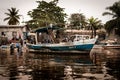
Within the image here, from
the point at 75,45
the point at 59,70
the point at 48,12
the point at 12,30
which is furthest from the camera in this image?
the point at 48,12

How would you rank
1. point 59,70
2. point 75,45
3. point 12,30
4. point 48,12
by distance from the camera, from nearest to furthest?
1. point 59,70
2. point 75,45
3. point 12,30
4. point 48,12

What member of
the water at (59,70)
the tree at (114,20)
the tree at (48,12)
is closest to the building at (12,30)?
the tree at (48,12)

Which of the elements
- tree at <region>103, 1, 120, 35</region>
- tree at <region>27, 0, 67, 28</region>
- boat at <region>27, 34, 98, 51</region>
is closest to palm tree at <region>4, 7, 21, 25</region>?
tree at <region>27, 0, 67, 28</region>

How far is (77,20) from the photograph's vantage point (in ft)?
243

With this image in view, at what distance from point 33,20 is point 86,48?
97.3 feet

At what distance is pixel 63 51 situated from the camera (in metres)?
31.5

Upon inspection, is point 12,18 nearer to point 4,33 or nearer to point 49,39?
point 4,33

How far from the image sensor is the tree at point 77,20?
71.8m

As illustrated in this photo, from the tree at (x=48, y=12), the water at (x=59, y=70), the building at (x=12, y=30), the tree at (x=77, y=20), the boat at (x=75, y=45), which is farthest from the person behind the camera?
the tree at (x=77, y=20)

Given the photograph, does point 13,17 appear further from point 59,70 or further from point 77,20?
point 59,70

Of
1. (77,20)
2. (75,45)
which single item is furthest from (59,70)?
(77,20)

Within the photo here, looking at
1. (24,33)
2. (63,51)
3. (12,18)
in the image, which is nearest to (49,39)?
(63,51)

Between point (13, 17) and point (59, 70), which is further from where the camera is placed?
point (13, 17)

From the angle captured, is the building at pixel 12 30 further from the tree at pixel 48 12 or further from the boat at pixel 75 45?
the boat at pixel 75 45
